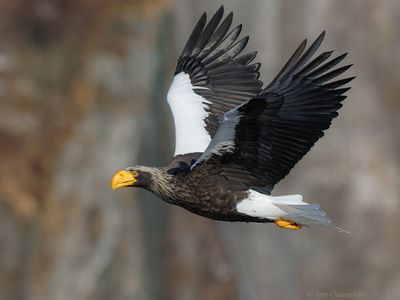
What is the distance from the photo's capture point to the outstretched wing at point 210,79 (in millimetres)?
11523

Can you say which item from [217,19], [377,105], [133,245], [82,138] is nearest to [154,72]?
[82,138]

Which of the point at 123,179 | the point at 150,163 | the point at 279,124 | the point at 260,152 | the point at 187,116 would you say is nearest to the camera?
the point at 279,124

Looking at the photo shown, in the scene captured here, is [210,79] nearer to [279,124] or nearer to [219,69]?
[219,69]

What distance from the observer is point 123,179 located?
10.7 meters

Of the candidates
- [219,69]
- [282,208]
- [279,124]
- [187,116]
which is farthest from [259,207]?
[219,69]

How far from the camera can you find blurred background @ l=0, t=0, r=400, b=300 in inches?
682

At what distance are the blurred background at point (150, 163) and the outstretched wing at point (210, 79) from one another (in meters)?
5.67

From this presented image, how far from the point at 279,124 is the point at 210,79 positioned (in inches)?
84.7

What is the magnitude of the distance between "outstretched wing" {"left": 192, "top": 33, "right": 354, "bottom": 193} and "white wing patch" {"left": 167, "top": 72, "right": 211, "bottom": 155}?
108 cm

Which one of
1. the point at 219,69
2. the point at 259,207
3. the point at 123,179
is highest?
the point at 219,69

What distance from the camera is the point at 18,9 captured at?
17.6 metres

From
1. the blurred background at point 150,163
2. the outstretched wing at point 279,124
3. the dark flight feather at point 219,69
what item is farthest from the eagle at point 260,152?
the blurred background at point 150,163

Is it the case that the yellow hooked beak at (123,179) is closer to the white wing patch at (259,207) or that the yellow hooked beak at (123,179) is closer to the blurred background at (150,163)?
the white wing patch at (259,207)

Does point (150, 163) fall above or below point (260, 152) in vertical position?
below
